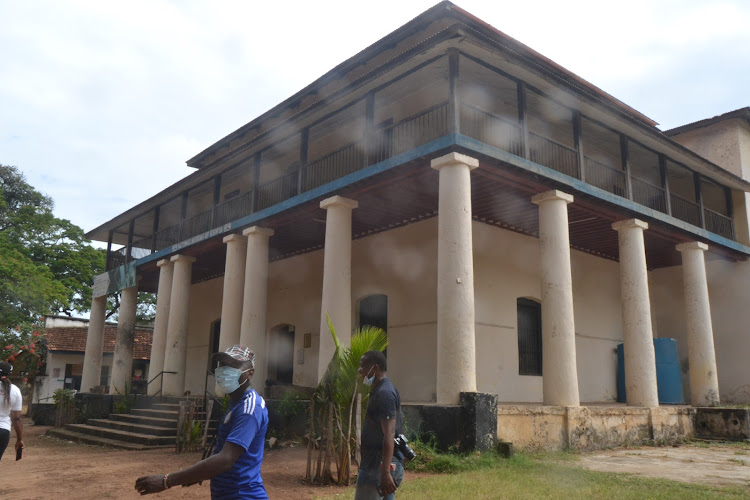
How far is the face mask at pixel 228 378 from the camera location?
314 centimetres

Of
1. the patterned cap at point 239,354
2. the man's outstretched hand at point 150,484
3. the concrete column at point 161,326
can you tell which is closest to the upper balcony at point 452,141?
the concrete column at point 161,326

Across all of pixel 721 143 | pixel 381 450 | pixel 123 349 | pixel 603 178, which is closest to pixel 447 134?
pixel 603 178

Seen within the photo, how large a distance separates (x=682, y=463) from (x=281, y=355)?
10982mm

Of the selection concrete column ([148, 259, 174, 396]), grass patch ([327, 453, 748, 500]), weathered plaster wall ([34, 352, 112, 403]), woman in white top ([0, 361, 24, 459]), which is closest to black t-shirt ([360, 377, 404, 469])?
grass patch ([327, 453, 748, 500])

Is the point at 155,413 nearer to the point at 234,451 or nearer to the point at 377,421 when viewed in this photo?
the point at 377,421

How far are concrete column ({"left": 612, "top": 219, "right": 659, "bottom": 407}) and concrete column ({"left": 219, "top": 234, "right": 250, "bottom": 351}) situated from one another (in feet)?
27.3

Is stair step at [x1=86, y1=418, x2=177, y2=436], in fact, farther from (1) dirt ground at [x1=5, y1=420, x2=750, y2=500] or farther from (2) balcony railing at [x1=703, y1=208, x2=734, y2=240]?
(2) balcony railing at [x1=703, y1=208, x2=734, y2=240]

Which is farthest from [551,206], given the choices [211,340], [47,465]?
[211,340]

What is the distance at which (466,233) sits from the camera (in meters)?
9.51

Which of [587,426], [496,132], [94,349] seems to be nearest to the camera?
[587,426]

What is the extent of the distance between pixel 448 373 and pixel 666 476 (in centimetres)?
303

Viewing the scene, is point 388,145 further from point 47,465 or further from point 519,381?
point 47,465

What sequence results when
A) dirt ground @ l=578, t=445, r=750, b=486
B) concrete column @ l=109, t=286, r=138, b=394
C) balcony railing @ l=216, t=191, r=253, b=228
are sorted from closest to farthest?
dirt ground @ l=578, t=445, r=750, b=486 → balcony railing @ l=216, t=191, r=253, b=228 → concrete column @ l=109, t=286, r=138, b=394

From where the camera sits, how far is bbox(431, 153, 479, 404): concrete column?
29.5ft
